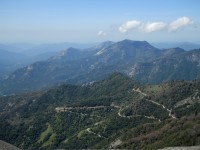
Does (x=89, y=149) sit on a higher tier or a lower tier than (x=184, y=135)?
lower

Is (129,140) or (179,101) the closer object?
(129,140)

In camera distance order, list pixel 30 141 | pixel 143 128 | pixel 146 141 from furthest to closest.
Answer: pixel 30 141 < pixel 143 128 < pixel 146 141

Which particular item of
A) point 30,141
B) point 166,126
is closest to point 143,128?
point 166,126

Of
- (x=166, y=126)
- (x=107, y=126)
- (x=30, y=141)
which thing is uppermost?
(x=166, y=126)

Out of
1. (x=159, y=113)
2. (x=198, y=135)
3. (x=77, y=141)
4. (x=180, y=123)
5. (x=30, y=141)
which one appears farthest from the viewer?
(x=30, y=141)

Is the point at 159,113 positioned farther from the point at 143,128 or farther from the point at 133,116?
the point at 143,128

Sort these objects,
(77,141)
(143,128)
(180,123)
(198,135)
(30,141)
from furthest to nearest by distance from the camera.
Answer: (30,141) → (77,141) → (143,128) → (180,123) → (198,135)

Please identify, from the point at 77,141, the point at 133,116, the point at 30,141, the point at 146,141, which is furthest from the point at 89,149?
the point at 30,141

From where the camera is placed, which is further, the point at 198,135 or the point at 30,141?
the point at 30,141

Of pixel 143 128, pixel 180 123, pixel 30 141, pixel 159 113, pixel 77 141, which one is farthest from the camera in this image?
pixel 30 141

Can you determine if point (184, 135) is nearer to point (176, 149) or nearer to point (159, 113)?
point (176, 149)
